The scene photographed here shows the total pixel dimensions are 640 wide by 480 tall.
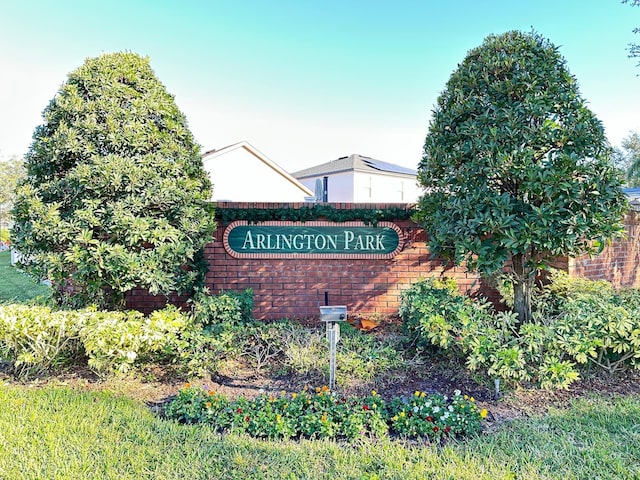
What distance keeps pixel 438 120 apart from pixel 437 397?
292 centimetres

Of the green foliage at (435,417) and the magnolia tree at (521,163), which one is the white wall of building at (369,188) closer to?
the magnolia tree at (521,163)

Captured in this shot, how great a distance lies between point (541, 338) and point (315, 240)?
10.2 ft

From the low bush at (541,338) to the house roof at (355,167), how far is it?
64.5 ft

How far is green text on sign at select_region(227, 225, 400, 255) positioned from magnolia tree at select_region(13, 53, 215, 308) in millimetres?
1229

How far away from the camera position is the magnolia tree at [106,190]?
3666 mm

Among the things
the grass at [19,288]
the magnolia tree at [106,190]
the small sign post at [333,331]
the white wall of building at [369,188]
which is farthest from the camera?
the white wall of building at [369,188]

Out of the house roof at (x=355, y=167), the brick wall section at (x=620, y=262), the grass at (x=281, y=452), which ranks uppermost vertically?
the house roof at (x=355, y=167)

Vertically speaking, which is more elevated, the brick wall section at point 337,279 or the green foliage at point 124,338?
the brick wall section at point 337,279

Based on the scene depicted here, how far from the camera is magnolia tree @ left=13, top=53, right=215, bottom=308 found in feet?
12.0

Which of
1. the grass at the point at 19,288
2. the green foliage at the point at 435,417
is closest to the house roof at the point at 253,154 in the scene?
the grass at the point at 19,288

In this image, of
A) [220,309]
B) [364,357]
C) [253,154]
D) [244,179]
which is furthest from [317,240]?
[253,154]

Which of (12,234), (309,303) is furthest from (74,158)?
(309,303)

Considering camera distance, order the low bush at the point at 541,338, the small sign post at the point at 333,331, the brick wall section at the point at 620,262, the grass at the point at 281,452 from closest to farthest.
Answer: the grass at the point at 281,452 → the low bush at the point at 541,338 → the small sign post at the point at 333,331 → the brick wall section at the point at 620,262

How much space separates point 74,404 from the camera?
2.85m
